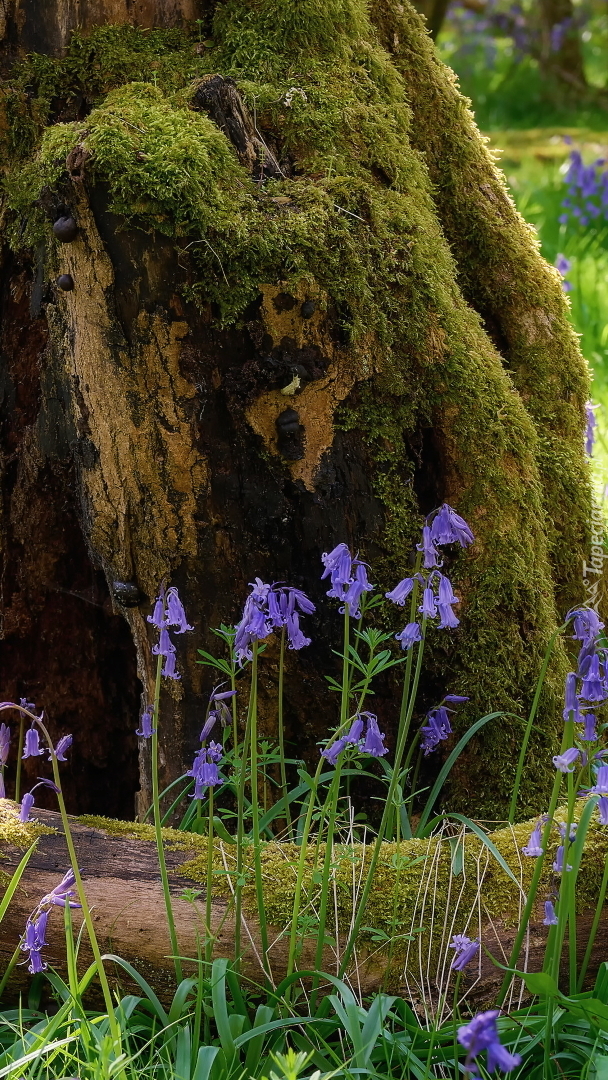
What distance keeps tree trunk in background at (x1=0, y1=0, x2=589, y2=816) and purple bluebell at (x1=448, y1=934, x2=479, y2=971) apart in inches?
28.2

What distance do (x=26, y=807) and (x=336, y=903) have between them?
0.72m

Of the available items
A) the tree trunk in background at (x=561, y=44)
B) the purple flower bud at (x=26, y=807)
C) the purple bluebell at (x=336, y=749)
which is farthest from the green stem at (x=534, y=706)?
the tree trunk in background at (x=561, y=44)

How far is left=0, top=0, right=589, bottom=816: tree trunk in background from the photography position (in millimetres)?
2404

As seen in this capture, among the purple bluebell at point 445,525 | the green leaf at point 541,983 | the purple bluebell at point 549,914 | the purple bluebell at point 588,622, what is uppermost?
the purple bluebell at point 445,525

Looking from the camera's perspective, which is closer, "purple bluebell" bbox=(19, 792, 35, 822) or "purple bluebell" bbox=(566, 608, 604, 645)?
"purple bluebell" bbox=(566, 608, 604, 645)

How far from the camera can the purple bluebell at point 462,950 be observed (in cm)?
188

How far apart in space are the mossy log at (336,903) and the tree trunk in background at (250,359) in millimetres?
497

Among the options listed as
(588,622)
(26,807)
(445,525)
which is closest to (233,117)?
(445,525)

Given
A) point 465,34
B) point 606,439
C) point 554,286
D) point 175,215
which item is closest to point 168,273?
point 175,215

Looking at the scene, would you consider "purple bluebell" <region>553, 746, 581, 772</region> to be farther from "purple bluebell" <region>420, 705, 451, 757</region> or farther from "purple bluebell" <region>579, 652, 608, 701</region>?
"purple bluebell" <region>420, 705, 451, 757</region>

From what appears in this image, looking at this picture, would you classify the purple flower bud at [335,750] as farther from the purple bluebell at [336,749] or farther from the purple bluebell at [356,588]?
the purple bluebell at [356,588]

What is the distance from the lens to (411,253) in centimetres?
265

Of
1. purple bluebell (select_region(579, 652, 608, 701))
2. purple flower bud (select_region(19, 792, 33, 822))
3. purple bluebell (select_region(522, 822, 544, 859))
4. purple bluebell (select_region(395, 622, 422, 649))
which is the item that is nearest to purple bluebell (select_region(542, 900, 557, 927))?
purple bluebell (select_region(522, 822, 544, 859))

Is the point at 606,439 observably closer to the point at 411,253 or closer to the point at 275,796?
the point at 411,253
